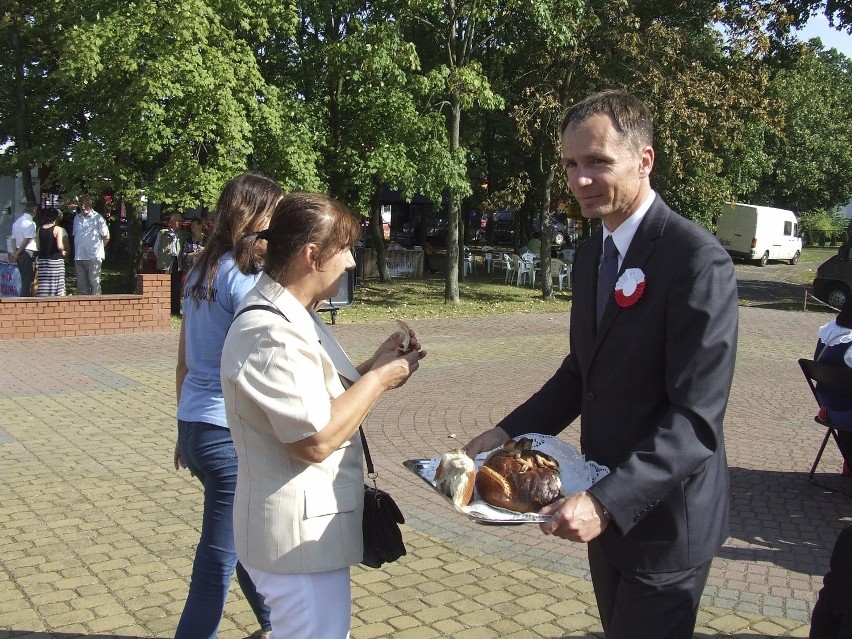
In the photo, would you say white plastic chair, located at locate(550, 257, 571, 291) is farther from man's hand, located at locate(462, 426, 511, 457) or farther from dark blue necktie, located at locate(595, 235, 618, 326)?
dark blue necktie, located at locate(595, 235, 618, 326)

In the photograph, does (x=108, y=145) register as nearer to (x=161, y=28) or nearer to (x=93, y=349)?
(x=161, y=28)

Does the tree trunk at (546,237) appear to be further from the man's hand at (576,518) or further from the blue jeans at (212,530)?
the man's hand at (576,518)

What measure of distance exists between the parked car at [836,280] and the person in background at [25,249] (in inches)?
722

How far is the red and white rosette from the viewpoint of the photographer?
220 centimetres

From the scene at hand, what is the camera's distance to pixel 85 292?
15.9m

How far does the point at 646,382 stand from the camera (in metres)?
2.21

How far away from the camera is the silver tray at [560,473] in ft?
7.09

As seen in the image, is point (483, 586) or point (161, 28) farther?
point (161, 28)

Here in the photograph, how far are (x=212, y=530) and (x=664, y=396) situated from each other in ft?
6.28

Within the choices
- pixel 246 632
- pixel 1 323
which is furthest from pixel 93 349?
pixel 246 632

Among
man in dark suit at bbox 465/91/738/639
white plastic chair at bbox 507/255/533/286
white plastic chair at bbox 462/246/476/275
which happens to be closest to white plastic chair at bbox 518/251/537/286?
white plastic chair at bbox 507/255/533/286

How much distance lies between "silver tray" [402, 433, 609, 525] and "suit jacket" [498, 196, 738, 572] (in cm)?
6

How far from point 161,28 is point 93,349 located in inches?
233

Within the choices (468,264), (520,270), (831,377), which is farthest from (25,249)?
(468,264)
